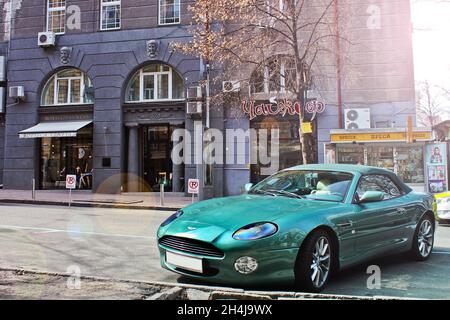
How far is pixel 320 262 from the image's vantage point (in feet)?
15.1

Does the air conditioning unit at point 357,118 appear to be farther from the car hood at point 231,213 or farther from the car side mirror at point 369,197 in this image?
the car hood at point 231,213

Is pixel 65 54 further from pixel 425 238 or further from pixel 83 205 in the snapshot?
pixel 425 238

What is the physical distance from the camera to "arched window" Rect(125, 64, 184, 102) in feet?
68.5

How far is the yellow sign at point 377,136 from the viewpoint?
635 inches

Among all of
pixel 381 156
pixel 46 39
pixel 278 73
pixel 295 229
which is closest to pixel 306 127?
pixel 278 73

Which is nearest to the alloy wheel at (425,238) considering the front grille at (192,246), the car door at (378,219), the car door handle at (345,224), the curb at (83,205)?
the car door at (378,219)

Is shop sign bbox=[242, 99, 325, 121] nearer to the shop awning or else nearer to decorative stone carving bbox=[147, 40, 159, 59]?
decorative stone carving bbox=[147, 40, 159, 59]

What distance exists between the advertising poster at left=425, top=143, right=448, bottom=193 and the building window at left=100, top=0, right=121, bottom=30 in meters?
16.0

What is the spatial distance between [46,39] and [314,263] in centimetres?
2119

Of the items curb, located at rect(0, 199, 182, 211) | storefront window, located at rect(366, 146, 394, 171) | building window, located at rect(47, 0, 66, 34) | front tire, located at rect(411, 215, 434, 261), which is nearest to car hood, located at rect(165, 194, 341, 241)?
front tire, located at rect(411, 215, 434, 261)

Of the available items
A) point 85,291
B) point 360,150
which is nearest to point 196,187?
point 360,150

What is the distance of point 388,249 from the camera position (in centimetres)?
563
